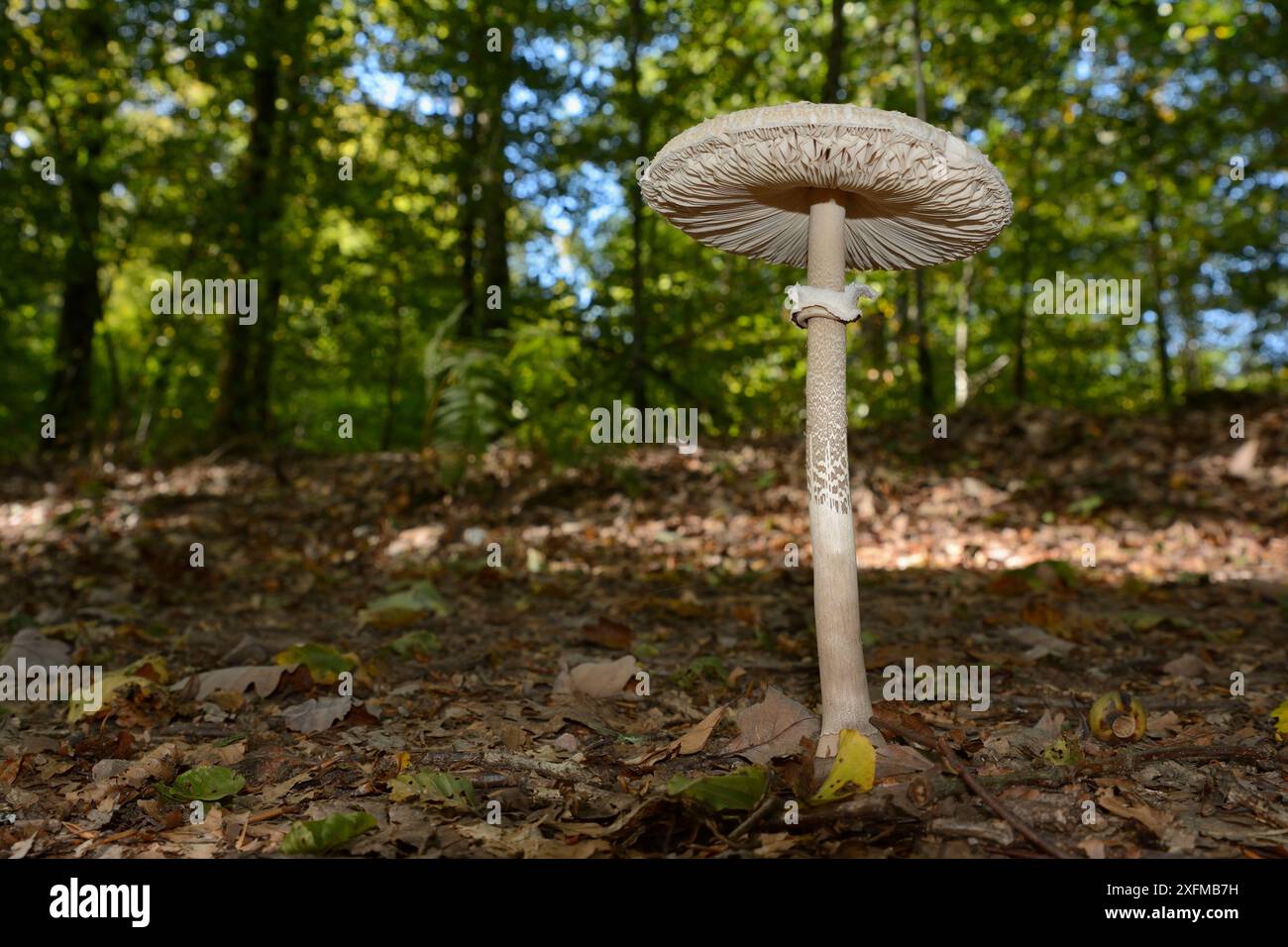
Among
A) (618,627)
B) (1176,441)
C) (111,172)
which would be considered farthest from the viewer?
(111,172)

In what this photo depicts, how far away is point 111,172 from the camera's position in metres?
9.62

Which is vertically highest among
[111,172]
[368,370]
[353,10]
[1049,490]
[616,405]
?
[353,10]

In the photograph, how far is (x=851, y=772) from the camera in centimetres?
281

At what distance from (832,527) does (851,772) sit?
849 millimetres

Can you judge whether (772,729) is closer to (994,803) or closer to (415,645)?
(994,803)

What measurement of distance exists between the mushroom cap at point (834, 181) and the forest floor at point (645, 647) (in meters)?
1.93

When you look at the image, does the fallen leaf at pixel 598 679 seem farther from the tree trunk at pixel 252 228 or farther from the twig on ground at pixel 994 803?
the tree trunk at pixel 252 228

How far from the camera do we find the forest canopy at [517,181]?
974 centimetres

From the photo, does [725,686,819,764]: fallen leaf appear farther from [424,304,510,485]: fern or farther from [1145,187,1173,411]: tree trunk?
[1145,187,1173,411]: tree trunk

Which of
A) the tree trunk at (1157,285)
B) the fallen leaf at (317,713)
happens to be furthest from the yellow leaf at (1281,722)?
the tree trunk at (1157,285)

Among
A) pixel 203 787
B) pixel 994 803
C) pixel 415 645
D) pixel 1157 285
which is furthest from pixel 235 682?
pixel 1157 285
